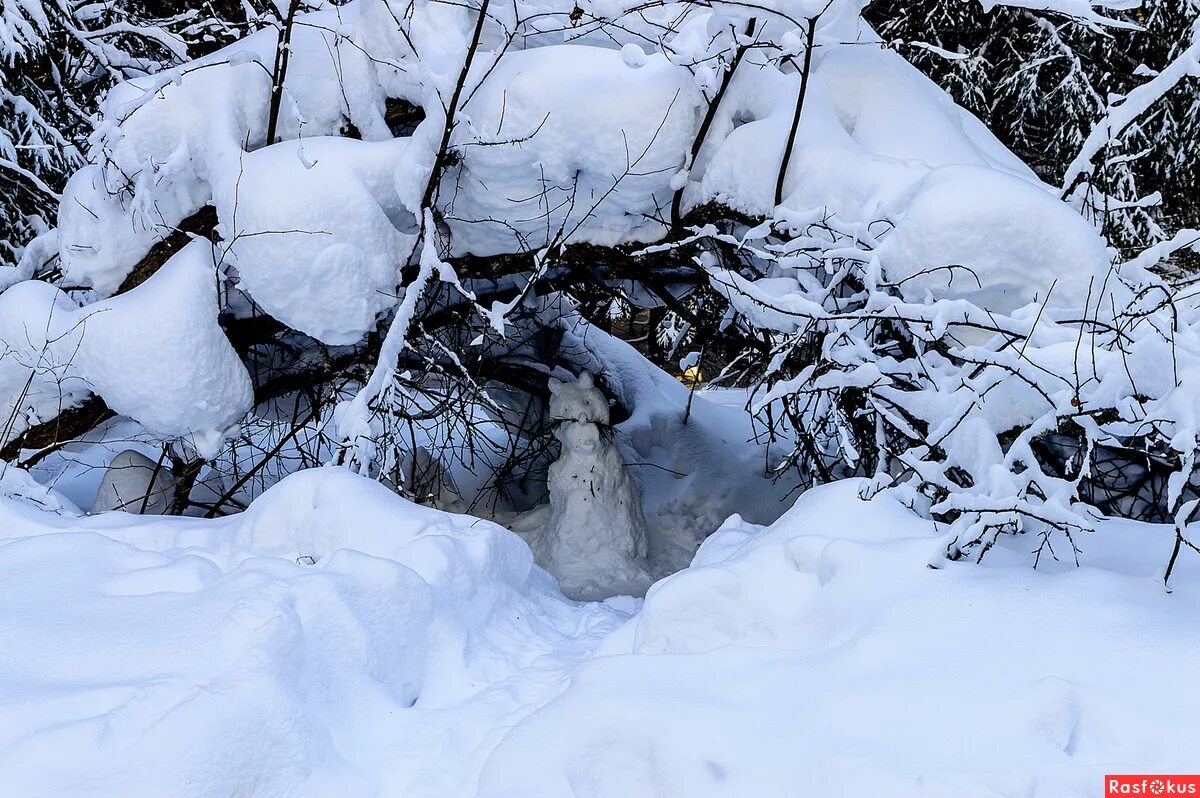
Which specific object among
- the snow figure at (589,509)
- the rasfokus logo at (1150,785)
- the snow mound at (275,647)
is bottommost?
the snow figure at (589,509)

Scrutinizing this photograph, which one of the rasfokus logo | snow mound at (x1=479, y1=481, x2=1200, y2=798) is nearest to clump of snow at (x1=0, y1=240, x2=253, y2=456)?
snow mound at (x1=479, y1=481, x2=1200, y2=798)

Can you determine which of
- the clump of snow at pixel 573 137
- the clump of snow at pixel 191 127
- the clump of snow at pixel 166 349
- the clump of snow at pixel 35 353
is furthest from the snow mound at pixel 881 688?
the clump of snow at pixel 35 353

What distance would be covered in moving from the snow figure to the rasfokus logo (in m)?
3.27

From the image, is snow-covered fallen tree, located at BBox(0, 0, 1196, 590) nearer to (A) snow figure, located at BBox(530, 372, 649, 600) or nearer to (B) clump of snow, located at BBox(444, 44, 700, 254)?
(B) clump of snow, located at BBox(444, 44, 700, 254)

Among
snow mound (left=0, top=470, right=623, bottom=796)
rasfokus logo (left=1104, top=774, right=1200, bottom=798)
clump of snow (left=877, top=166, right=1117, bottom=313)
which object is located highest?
clump of snow (left=877, top=166, right=1117, bottom=313)

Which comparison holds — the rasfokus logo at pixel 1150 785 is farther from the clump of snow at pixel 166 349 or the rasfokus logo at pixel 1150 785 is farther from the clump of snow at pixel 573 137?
the clump of snow at pixel 166 349

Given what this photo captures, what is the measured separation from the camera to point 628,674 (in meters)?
2.14

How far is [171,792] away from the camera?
1.80 metres

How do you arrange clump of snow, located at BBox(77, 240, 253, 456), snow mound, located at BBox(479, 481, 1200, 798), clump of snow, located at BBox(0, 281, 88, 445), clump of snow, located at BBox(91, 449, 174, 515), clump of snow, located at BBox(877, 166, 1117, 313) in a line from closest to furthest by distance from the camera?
snow mound, located at BBox(479, 481, 1200, 798), clump of snow, located at BBox(877, 166, 1117, 313), clump of snow, located at BBox(77, 240, 253, 456), clump of snow, located at BBox(0, 281, 88, 445), clump of snow, located at BBox(91, 449, 174, 515)

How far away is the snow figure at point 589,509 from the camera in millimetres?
4973

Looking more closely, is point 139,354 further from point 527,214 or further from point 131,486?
point 527,214

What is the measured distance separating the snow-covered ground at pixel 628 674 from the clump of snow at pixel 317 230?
49.8 inches

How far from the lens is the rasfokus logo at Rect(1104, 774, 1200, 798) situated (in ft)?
5.38

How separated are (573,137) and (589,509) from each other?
88.0 inches
